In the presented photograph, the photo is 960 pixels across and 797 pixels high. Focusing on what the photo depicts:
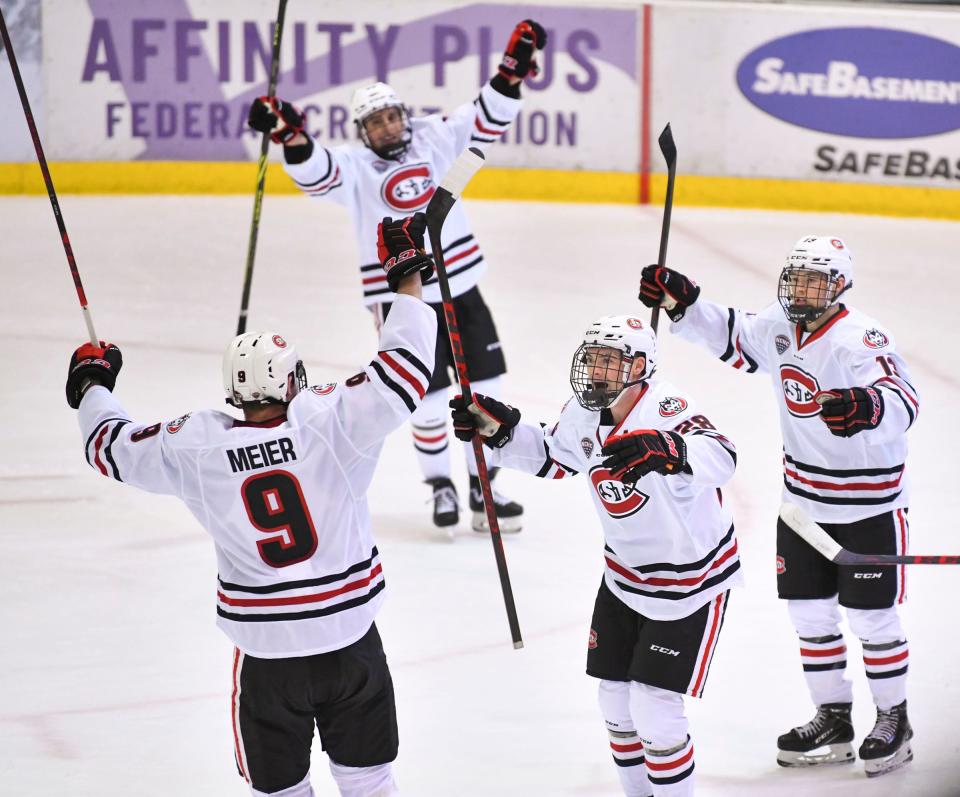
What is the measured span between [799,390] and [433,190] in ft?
6.95

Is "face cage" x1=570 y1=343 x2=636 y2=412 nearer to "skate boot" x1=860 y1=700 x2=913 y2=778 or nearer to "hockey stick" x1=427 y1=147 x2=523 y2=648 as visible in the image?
"hockey stick" x1=427 y1=147 x2=523 y2=648

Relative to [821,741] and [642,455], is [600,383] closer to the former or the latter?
[642,455]

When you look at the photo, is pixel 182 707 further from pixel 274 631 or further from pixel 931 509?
pixel 931 509

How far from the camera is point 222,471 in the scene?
3.17 meters

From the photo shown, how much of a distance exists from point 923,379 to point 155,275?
3.94 metres

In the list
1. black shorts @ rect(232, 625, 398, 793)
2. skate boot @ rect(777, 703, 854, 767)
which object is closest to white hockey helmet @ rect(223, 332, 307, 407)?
black shorts @ rect(232, 625, 398, 793)

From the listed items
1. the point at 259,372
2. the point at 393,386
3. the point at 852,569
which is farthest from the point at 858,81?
the point at 259,372

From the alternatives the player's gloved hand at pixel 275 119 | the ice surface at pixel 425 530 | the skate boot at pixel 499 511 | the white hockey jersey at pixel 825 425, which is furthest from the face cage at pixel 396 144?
the white hockey jersey at pixel 825 425

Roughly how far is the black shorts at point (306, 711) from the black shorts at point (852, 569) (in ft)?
4.18

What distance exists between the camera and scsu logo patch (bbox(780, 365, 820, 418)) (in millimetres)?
4066

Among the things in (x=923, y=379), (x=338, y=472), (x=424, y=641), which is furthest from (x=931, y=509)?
(x=338, y=472)

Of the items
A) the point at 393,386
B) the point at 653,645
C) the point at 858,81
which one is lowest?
the point at 858,81

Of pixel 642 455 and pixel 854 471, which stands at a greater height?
pixel 642 455

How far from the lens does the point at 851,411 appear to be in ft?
12.5
